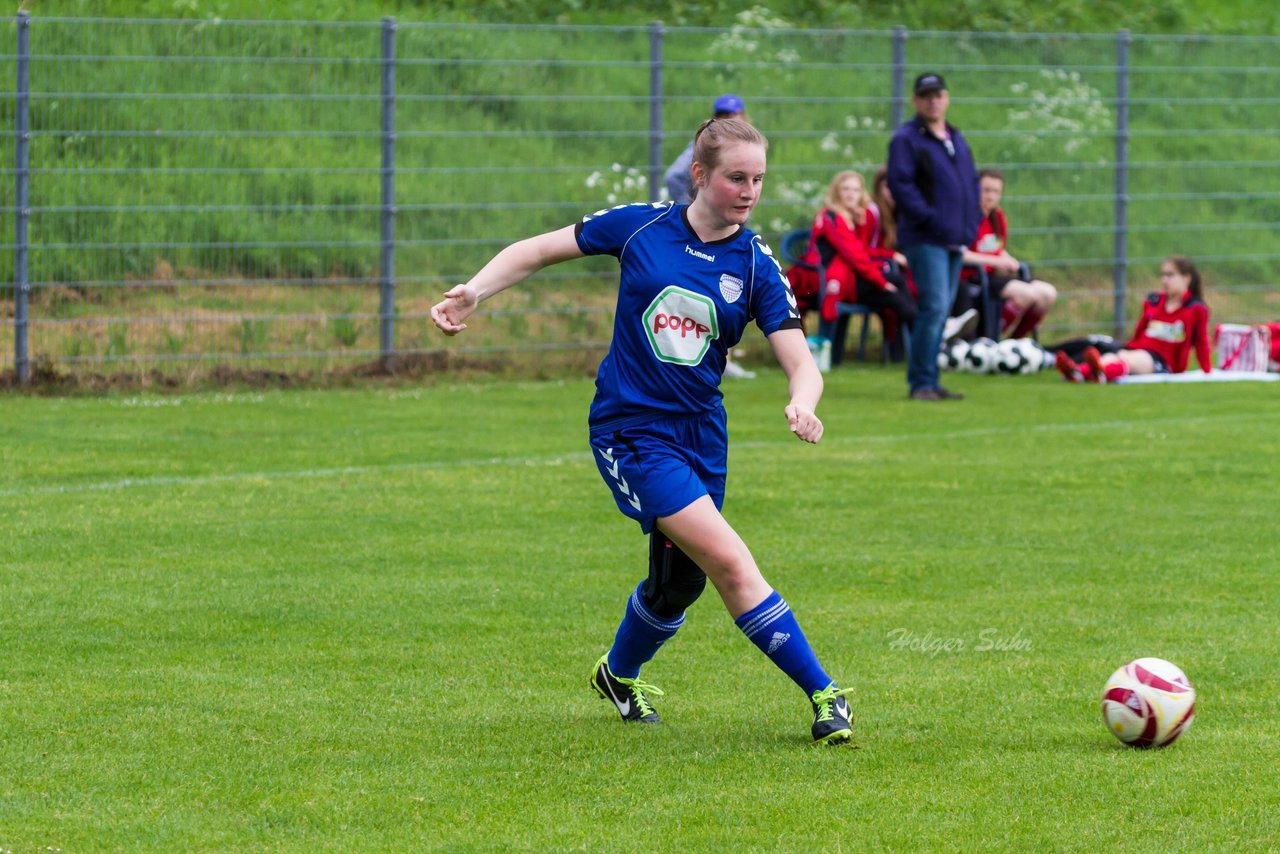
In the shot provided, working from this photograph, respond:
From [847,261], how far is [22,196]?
22.1 ft

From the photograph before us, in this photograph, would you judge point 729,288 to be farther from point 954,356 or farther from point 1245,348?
point 1245,348

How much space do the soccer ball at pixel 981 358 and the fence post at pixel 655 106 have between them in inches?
120

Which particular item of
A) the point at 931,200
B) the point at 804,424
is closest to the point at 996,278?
the point at 931,200

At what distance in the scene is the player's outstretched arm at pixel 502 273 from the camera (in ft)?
18.4

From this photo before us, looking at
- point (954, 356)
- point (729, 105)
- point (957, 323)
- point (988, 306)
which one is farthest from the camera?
point (988, 306)

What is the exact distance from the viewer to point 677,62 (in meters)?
17.2

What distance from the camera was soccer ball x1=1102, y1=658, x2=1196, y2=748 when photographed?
5574 millimetres

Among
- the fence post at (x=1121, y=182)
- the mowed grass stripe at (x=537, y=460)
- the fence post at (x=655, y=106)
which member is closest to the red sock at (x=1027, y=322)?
the fence post at (x=1121, y=182)

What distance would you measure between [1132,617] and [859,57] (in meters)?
11.5

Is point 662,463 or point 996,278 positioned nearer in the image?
point 662,463

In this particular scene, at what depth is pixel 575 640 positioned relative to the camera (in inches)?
279

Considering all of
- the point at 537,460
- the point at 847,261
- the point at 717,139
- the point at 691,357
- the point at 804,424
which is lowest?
the point at 537,460

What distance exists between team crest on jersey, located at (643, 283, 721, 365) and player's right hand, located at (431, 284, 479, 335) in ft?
1.69

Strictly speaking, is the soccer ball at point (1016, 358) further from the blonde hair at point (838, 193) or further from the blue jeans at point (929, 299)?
the blue jeans at point (929, 299)
